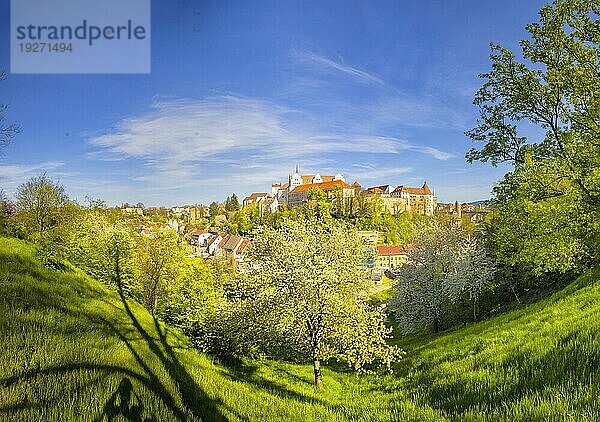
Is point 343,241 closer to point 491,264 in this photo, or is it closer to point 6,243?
point 6,243

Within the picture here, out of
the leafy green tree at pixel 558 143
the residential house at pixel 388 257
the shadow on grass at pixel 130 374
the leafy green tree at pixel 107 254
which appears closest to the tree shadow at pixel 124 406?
the shadow on grass at pixel 130 374

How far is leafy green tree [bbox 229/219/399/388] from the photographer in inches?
440

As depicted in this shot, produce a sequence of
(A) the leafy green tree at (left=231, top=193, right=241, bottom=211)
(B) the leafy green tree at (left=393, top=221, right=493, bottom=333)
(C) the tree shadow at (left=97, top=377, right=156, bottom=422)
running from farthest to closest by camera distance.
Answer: (A) the leafy green tree at (left=231, top=193, right=241, bottom=211) < (B) the leafy green tree at (left=393, top=221, right=493, bottom=333) < (C) the tree shadow at (left=97, top=377, right=156, bottom=422)

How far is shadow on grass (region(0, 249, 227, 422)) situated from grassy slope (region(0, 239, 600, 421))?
0.6 inches

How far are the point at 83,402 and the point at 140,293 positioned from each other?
68.6 ft

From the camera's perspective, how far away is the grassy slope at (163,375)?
392 centimetres

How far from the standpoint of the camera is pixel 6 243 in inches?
401

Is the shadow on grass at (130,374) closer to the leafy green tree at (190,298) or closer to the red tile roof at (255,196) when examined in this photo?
the leafy green tree at (190,298)

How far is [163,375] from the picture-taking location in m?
5.30

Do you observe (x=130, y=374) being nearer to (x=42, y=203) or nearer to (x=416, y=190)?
(x=42, y=203)

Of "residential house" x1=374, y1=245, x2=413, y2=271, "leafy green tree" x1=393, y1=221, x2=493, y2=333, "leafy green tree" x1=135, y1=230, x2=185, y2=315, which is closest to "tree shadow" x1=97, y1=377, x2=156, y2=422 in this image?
"leafy green tree" x1=135, y1=230, x2=185, y2=315

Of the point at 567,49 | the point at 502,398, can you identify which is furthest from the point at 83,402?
the point at 567,49

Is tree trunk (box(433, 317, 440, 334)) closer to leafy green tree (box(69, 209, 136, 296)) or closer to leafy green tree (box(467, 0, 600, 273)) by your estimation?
leafy green tree (box(467, 0, 600, 273))

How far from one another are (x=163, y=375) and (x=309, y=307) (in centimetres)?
624
